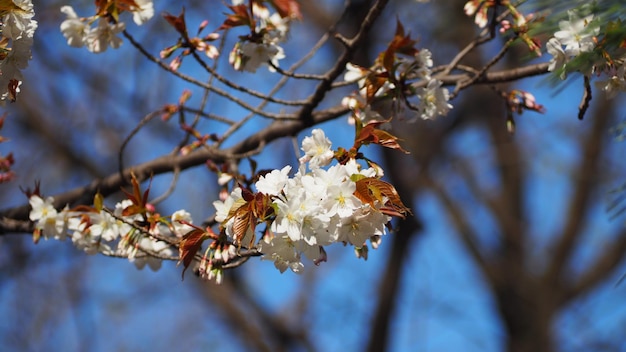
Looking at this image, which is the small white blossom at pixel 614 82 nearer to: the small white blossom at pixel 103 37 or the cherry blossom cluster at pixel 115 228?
the cherry blossom cluster at pixel 115 228

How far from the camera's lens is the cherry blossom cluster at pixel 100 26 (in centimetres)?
146

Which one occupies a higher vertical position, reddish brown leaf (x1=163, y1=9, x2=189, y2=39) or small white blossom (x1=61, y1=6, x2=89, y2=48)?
small white blossom (x1=61, y1=6, x2=89, y2=48)

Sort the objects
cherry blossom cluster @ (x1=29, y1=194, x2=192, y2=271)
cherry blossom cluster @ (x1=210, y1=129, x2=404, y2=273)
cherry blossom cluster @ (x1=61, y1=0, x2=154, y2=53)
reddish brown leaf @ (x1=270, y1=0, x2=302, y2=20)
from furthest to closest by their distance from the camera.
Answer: reddish brown leaf @ (x1=270, y1=0, x2=302, y2=20)
cherry blossom cluster @ (x1=61, y1=0, x2=154, y2=53)
cherry blossom cluster @ (x1=29, y1=194, x2=192, y2=271)
cherry blossom cluster @ (x1=210, y1=129, x2=404, y2=273)

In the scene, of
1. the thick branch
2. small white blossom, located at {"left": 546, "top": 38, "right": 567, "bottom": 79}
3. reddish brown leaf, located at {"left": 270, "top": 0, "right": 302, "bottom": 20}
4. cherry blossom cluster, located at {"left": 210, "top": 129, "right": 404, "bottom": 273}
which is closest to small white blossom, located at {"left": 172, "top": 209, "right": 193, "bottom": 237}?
cherry blossom cluster, located at {"left": 210, "top": 129, "right": 404, "bottom": 273}

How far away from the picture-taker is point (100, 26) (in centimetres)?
147

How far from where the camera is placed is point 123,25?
4.76 feet

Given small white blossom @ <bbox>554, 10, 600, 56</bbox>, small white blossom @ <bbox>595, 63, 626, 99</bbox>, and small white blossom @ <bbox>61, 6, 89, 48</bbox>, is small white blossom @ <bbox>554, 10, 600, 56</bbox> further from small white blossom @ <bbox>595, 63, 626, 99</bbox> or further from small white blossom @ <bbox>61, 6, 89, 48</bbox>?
small white blossom @ <bbox>61, 6, 89, 48</bbox>

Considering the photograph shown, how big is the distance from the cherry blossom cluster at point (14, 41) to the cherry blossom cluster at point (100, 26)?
418mm

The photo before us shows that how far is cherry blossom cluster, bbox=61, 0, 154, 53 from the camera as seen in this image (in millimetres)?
1456

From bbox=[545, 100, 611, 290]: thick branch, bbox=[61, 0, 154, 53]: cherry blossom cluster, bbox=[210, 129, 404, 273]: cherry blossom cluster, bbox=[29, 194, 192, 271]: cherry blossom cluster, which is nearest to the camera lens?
bbox=[210, 129, 404, 273]: cherry blossom cluster

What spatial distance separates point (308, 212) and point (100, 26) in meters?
0.82

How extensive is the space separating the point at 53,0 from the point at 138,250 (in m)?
2.61

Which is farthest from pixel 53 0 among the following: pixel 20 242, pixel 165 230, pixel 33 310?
pixel 165 230

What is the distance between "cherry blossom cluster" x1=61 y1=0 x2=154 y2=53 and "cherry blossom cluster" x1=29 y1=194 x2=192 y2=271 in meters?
0.36
